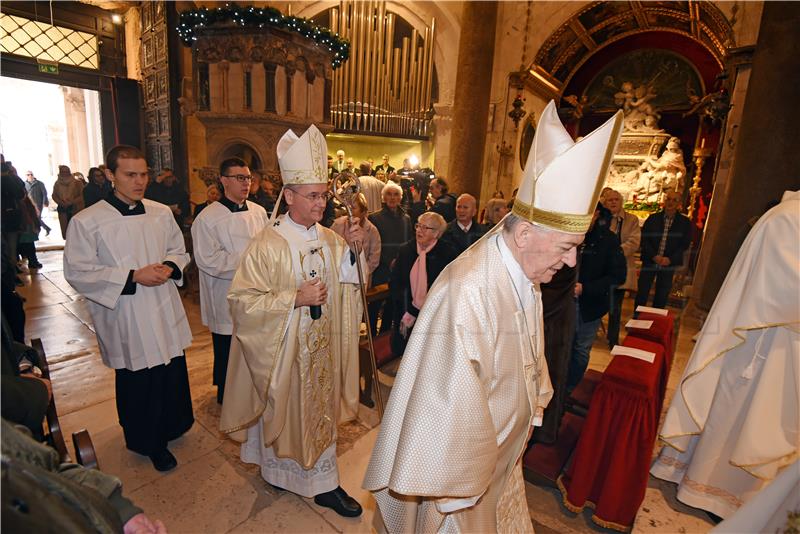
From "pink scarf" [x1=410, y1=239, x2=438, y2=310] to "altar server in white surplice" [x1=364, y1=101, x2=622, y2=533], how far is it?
193 centimetres

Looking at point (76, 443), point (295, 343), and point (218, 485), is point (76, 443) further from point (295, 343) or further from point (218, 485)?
point (218, 485)

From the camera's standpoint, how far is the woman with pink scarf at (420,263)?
333cm

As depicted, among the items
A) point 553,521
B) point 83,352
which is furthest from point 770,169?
point 83,352

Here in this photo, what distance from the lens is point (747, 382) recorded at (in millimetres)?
2289

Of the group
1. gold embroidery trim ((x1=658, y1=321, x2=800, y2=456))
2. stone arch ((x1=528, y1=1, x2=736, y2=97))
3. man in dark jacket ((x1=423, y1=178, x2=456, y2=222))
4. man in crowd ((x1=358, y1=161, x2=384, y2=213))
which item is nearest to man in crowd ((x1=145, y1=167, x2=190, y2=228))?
man in crowd ((x1=358, y1=161, x2=384, y2=213))

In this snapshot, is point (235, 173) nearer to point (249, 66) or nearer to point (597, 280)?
point (597, 280)

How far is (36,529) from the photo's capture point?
2.22 ft

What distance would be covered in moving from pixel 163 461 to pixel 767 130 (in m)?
6.77

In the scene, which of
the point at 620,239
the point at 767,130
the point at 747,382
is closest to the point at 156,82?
the point at 620,239

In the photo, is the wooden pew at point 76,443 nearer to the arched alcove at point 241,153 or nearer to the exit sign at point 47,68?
the exit sign at point 47,68

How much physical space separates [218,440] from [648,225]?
18.1 ft

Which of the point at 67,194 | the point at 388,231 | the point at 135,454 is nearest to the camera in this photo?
the point at 135,454

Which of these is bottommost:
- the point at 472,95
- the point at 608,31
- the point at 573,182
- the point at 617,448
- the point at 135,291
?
the point at 617,448

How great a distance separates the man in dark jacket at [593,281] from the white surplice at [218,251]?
285cm
